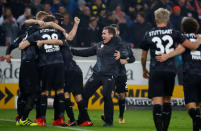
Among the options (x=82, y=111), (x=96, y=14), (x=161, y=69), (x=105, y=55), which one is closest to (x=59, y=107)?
(x=82, y=111)

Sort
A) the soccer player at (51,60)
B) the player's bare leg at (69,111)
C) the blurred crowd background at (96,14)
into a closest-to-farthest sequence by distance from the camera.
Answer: the soccer player at (51,60)
the player's bare leg at (69,111)
the blurred crowd background at (96,14)

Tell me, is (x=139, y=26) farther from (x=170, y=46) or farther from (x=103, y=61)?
(x=170, y=46)

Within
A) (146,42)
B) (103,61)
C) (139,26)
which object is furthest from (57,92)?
(139,26)

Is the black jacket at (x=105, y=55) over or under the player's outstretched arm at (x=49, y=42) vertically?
under

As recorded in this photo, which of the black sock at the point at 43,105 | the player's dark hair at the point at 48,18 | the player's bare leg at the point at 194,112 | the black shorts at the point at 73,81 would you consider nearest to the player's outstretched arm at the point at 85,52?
the black shorts at the point at 73,81

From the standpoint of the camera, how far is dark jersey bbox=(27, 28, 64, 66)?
12.1m

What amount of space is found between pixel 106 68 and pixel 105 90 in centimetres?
54

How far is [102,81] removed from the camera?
43.2ft

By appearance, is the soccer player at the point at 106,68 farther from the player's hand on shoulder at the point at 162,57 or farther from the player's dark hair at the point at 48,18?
the player's hand on shoulder at the point at 162,57

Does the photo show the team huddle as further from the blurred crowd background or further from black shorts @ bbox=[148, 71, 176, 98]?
the blurred crowd background

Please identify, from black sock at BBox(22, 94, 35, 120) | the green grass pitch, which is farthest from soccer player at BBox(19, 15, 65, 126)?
the green grass pitch

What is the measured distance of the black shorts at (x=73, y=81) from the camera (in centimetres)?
1288

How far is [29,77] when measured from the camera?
12.7 m

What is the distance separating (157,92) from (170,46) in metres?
0.89
